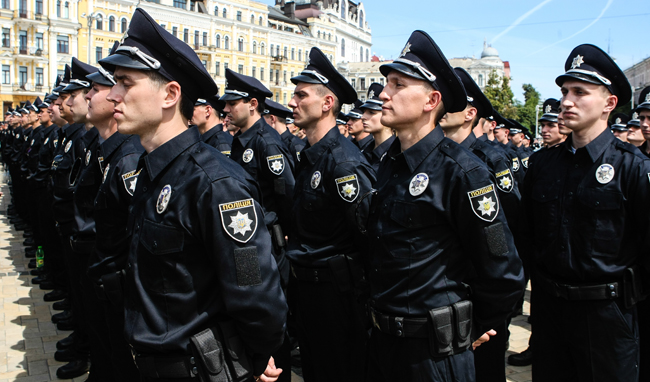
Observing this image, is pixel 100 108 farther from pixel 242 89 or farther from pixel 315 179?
pixel 242 89

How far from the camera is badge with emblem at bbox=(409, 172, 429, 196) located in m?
2.93

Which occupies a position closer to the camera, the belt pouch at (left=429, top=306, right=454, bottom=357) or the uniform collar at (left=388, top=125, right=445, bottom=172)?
the belt pouch at (left=429, top=306, right=454, bottom=357)

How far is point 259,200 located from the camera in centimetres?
266

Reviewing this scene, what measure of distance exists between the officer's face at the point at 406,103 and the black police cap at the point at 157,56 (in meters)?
1.02

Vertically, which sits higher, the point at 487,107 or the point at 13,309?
the point at 487,107

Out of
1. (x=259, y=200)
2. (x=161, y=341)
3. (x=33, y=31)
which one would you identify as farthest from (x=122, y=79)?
(x=33, y=31)

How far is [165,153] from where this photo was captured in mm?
2547

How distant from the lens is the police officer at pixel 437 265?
2816mm

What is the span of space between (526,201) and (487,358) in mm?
1222

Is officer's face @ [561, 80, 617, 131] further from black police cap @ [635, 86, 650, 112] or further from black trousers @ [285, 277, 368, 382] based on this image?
black police cap @ [635, 86, 650, 112]

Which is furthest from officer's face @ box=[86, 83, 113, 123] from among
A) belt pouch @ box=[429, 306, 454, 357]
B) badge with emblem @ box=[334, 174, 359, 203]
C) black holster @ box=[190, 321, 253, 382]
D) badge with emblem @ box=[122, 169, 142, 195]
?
belt pouch @ box=[429, 306, 454, 357]

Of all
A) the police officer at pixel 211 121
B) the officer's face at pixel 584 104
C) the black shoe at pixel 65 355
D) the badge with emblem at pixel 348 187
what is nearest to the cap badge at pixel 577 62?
the officer's face at pixel 584 104

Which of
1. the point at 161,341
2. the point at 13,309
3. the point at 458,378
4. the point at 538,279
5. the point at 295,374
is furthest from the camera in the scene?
the point at 13,309

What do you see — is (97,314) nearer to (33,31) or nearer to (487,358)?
(487,358)
